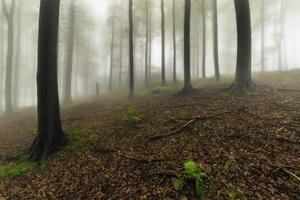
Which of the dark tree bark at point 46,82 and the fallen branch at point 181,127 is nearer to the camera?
the fallen branch at point 181,127

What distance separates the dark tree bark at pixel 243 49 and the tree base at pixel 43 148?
325 inches

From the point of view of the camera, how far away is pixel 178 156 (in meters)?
5.23

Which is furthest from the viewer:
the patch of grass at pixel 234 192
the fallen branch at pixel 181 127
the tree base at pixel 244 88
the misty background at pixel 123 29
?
the misty background at pixel 123 29

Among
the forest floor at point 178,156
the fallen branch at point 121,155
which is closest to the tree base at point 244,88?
the forest floor at point 178,156

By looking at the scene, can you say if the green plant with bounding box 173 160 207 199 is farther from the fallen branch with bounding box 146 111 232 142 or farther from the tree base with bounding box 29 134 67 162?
the tree base with bounding box 29 134 67 162

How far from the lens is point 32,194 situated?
4887 millimetres

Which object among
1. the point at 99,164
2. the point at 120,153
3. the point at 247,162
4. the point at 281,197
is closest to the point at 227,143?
Result: the point at 247,162

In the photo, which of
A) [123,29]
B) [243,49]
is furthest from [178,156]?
[123,29]

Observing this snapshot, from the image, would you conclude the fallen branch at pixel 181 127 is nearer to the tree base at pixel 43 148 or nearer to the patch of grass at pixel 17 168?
the tree base at pixel 43 148

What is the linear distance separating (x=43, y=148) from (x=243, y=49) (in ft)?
32.5

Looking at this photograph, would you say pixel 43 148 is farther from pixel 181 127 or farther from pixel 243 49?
pixel 243 49

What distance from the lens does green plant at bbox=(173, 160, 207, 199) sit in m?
4.04

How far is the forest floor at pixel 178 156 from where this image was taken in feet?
13.5

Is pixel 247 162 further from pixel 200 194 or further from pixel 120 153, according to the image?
pixel 120 153
